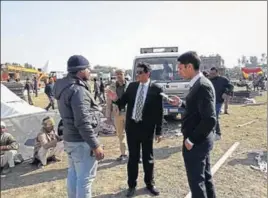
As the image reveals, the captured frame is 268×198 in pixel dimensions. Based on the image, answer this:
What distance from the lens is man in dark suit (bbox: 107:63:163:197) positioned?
463 cm

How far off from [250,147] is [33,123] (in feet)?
16.7

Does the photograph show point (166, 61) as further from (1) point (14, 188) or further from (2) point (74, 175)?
(2) point (74, 175)

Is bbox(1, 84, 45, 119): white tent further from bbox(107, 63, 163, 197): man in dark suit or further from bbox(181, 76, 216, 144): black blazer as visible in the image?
bbox(181, 76, 216, 144): black blazer

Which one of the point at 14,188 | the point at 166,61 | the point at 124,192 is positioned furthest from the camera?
the point at 166,61

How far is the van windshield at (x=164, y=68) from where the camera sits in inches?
394

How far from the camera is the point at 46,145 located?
22.8ft

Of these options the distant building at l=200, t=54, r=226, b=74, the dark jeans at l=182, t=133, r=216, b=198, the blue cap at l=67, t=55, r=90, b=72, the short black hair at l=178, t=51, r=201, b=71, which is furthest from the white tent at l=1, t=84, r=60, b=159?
the distant building at l=200, t=54, r=226, b=74

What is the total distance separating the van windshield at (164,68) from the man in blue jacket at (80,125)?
6.48 meters

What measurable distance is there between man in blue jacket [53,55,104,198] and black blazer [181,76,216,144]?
3.22 ft

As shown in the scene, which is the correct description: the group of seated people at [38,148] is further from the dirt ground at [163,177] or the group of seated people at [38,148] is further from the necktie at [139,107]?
the necktie at [139,107]

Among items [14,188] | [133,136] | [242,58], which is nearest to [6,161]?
[14,188]

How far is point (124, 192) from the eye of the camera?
5008mm

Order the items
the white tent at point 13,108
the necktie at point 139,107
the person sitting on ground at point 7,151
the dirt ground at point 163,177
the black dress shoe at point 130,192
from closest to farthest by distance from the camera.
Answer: the necktie at point 139,107
the black dress shoe at point 130,192
the dirt ground at point 163,177
the person sitting on ground at point 7,151
the white tent at point 13,108

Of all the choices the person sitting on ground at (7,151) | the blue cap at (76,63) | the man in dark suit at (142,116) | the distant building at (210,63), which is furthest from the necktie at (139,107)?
the distant building at (210,63)
